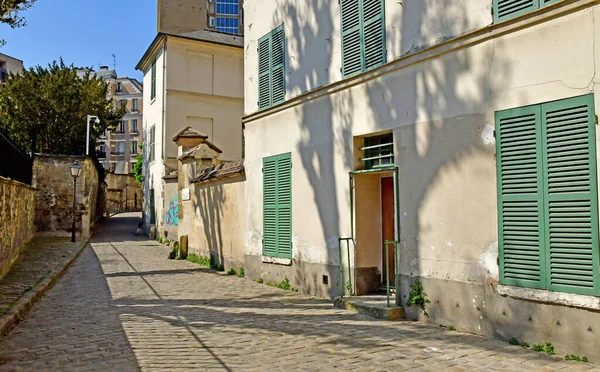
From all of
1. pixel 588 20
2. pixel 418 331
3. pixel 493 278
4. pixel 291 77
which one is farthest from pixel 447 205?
pixel 291 77

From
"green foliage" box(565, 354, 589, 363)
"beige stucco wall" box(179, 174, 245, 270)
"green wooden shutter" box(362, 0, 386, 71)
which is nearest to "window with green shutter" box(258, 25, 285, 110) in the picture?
"beige stucco wall" box(179, 174, 245, 270)

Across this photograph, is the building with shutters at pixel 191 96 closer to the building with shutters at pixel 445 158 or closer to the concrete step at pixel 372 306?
the building with shutters at pixel 445 158

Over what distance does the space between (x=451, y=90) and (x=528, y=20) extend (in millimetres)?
1293

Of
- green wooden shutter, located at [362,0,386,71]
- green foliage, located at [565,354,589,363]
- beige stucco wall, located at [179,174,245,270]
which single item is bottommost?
green foliage, located at [565,354,589,363]

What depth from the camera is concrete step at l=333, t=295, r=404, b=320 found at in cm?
732

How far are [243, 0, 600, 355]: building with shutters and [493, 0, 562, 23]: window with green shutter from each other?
1cm

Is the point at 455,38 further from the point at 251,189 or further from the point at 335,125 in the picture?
the point at 251,189

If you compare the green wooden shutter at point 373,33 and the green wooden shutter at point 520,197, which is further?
the green wooden shutter at point 373,33

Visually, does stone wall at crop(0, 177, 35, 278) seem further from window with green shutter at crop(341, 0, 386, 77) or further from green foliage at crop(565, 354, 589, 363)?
green foliage at crop(565, 354, 589, 363)

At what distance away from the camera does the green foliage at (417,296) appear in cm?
712

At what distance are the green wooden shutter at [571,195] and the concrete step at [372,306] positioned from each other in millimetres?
2364

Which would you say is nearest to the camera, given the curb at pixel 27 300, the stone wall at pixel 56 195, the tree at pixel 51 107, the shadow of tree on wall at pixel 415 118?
the shadow of tree on wall at pixel 415 118

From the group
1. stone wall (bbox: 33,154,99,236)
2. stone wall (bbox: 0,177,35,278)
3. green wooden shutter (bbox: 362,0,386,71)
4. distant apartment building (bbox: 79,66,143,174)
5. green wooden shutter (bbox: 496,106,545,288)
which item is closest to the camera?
green wooden shutter (bbox: 496,106,545,288)

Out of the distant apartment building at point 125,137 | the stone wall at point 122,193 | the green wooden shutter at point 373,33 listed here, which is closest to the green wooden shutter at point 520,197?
the green wooden shutter at point 373,33
